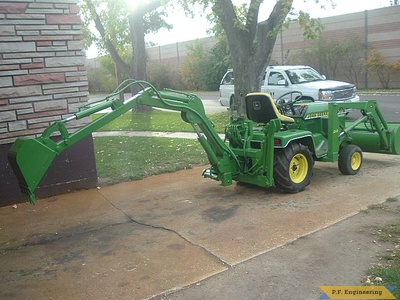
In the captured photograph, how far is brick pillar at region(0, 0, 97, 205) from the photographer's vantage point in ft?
22.7

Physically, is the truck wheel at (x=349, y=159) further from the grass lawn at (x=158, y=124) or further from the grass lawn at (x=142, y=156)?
the grass lawn at (x=158, y=124)

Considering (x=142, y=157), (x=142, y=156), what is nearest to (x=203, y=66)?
(x=142, y=156)

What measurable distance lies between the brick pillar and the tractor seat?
288 centimetres

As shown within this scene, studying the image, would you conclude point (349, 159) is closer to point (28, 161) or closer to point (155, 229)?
point (155, 229)

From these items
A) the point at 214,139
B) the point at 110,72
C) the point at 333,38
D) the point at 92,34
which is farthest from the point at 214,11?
the point at 110,72

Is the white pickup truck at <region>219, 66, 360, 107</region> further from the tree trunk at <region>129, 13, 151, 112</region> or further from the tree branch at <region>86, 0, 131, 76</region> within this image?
the tree branch at <region>86, 0, 131, 76</region>

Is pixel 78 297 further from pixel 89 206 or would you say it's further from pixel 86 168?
pixel 86 168

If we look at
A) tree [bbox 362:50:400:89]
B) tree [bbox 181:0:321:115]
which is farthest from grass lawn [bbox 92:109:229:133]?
tree [bbox 362:50:400:89]

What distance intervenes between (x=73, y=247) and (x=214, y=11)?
32.6ft

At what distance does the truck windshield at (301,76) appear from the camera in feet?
50.2

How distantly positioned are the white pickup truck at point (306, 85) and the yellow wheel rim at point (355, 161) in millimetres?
6375

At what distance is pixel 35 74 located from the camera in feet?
23.5

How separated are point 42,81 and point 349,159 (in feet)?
17.4

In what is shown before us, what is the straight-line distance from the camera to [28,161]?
4.90 m
